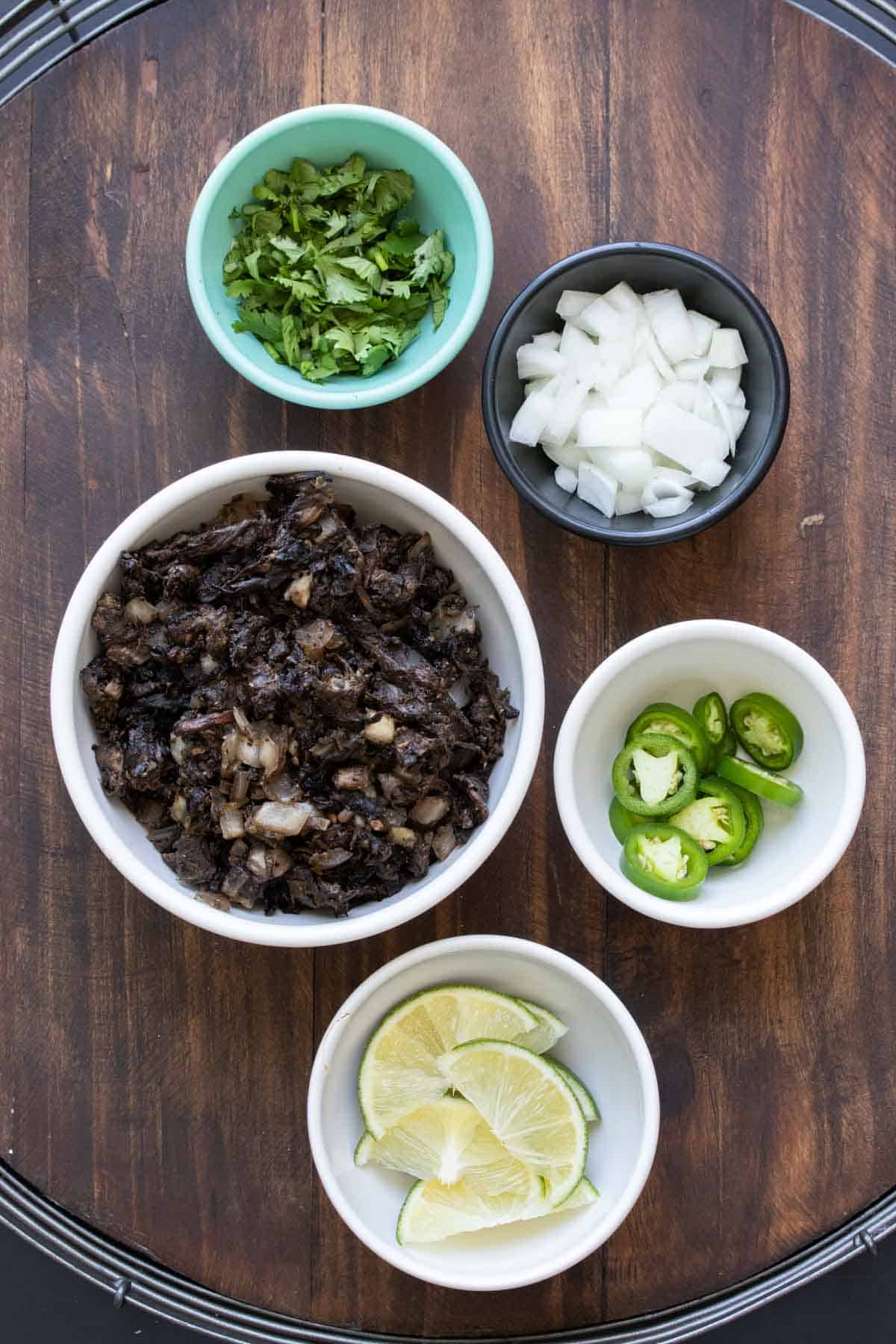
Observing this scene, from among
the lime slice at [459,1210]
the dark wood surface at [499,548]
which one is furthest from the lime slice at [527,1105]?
the dark wood surface at [499,548]

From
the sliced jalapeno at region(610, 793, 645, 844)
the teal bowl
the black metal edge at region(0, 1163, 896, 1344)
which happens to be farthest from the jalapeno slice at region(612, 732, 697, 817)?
the black metal edge at region(0, 1163, 896, 1344)

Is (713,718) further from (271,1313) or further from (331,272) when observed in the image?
(271,1313)

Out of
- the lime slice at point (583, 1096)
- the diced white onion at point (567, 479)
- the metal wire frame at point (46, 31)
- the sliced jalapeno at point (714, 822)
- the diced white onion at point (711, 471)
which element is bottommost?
the lime slice at point (583, 1096)

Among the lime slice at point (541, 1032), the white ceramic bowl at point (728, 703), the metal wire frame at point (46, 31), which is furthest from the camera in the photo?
the metal wire frame at point (46, 31)

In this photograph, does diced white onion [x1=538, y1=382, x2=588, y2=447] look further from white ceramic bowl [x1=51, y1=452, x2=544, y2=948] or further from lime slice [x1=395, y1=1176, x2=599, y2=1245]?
lime slice [x1=395, y1=1176, x2=599, y2=1245]

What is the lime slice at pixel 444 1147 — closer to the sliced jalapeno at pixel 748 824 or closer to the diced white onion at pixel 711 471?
the sliced jalapeno at pixel 748 824

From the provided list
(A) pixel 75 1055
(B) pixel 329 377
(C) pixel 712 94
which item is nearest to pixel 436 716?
(B) pixel 329 377
